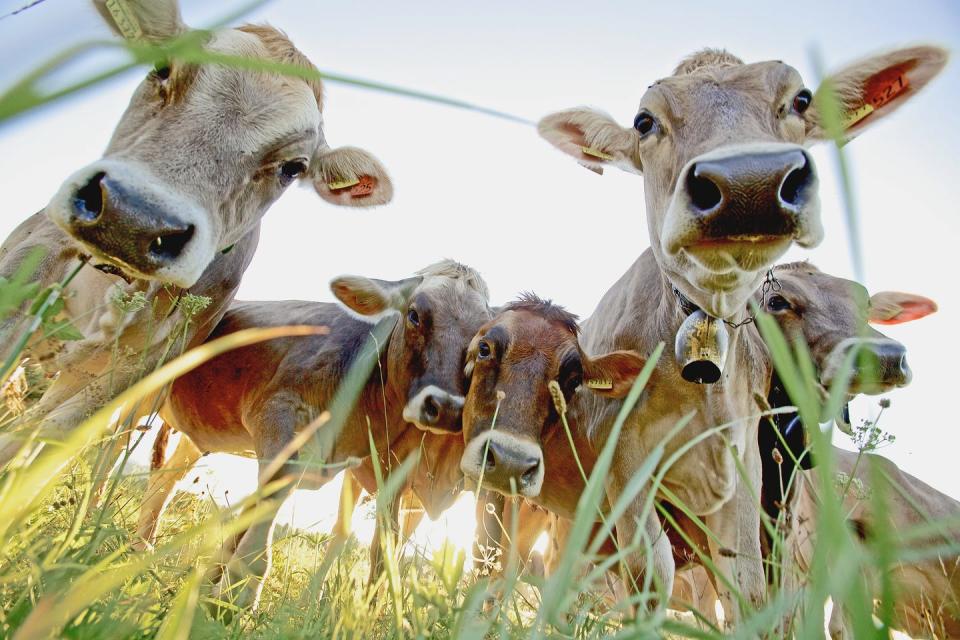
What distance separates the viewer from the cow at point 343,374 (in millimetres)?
4957

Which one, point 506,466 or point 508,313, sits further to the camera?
point 508,313

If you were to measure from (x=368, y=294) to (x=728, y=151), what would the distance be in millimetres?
3504

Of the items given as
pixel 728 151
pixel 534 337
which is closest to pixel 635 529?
pixel 534 337

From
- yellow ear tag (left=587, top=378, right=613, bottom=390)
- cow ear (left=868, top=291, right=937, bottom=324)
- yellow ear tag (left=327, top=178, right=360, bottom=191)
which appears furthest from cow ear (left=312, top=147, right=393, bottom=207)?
cow ear (left=868, top=291, right=937, bottom=324)

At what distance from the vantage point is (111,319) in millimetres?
3988

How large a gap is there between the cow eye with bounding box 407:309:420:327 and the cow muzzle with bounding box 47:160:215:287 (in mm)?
2578

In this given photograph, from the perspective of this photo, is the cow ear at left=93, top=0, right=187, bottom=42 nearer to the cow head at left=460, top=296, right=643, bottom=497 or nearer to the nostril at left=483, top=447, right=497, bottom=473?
the cow head at left=460, top=296, right=643, bottom=497

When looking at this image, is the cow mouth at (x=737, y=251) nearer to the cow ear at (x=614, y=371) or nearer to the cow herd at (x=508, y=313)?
the cow herd at (x=508, y=313)

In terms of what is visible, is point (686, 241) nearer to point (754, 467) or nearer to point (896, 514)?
point (754, 467)

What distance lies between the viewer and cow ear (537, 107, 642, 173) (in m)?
Result: 4.17

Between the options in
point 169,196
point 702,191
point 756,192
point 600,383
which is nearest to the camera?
point 756,192

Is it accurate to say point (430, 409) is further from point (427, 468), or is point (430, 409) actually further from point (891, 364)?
point (891, 364)

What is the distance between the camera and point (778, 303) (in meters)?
4.82

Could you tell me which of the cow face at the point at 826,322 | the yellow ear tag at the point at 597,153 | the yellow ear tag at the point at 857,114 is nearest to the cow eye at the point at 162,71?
the yellow ear tag at the point at 597,153
